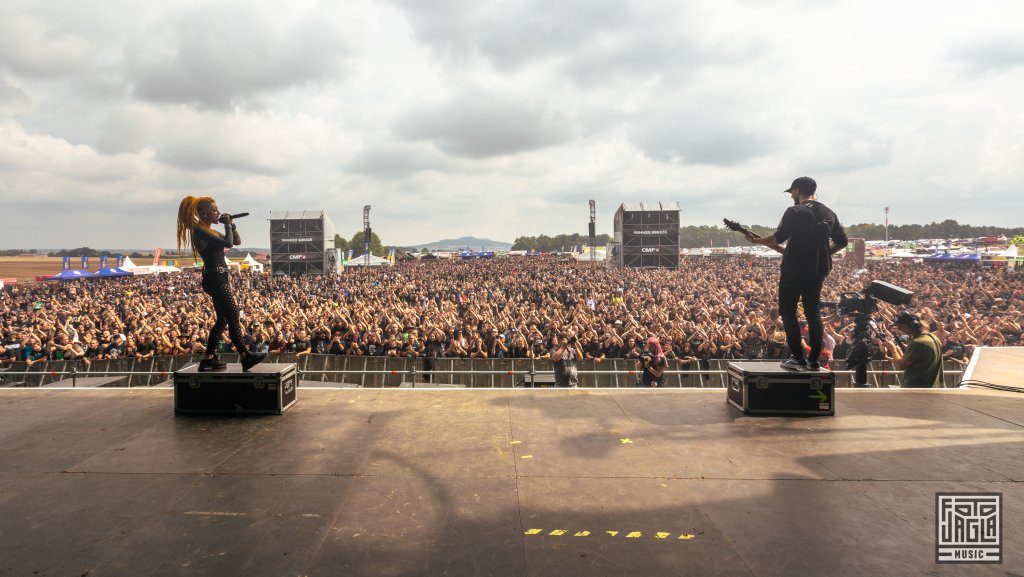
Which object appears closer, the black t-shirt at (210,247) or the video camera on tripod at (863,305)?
the black t-shirt at (210,247)

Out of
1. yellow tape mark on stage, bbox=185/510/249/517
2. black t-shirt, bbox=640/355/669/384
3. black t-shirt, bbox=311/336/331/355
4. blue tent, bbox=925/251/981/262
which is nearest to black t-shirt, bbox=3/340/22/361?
black t-shirt, bbox=311/336/331/355

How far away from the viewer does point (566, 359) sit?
408 inches

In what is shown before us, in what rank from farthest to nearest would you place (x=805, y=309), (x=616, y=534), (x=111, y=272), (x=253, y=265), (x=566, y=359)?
(x=253, y=265) < (x=111, y=272) < (x=566, y=359) < (x=805, y=309) < (x=616, y=534)

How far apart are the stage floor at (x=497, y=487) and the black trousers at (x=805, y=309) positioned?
2.55 feet

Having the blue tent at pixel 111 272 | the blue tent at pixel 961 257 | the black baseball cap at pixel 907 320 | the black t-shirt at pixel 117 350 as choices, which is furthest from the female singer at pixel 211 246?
the blue tent at pixel 961 257

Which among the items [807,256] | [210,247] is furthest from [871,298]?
[210,247]

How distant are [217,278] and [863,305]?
24.2ft

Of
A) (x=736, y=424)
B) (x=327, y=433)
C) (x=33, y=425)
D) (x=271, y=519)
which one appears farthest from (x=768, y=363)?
(x=33, y=425)

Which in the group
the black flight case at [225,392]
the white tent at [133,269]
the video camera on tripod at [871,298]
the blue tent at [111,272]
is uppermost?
the white tent at [133,269]

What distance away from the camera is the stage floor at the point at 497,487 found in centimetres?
265

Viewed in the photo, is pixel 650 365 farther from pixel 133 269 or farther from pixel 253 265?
pixel 253 265

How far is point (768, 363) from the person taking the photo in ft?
18.9

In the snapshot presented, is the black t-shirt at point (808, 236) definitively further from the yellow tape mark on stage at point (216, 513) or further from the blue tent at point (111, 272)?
the blue tent at point (111, 272)

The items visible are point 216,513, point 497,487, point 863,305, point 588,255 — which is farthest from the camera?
point 588,255
